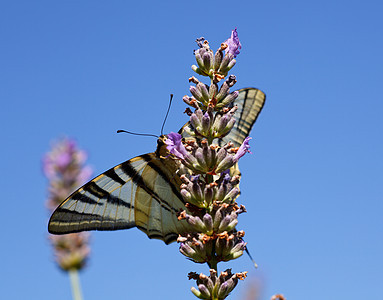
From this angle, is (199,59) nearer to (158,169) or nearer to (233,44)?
(233,44)

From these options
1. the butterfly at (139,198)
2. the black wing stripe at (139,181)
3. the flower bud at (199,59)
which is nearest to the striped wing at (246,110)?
the butterfly at (139,198)

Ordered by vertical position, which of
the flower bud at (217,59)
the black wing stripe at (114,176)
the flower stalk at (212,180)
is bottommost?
the flower stalk at (212,180)

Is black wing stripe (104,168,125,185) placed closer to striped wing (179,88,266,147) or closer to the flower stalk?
striped wing (179,88,266,147)

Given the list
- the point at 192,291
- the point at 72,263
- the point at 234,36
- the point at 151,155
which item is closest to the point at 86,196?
the point at 151,155

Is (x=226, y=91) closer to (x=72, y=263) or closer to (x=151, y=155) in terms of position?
(x=151, y=155)

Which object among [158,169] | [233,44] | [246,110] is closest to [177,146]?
[233,44]

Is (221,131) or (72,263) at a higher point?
(72,263)

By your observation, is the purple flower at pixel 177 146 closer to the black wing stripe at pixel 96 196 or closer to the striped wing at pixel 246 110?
the black wing stripe at pixel 96 196
